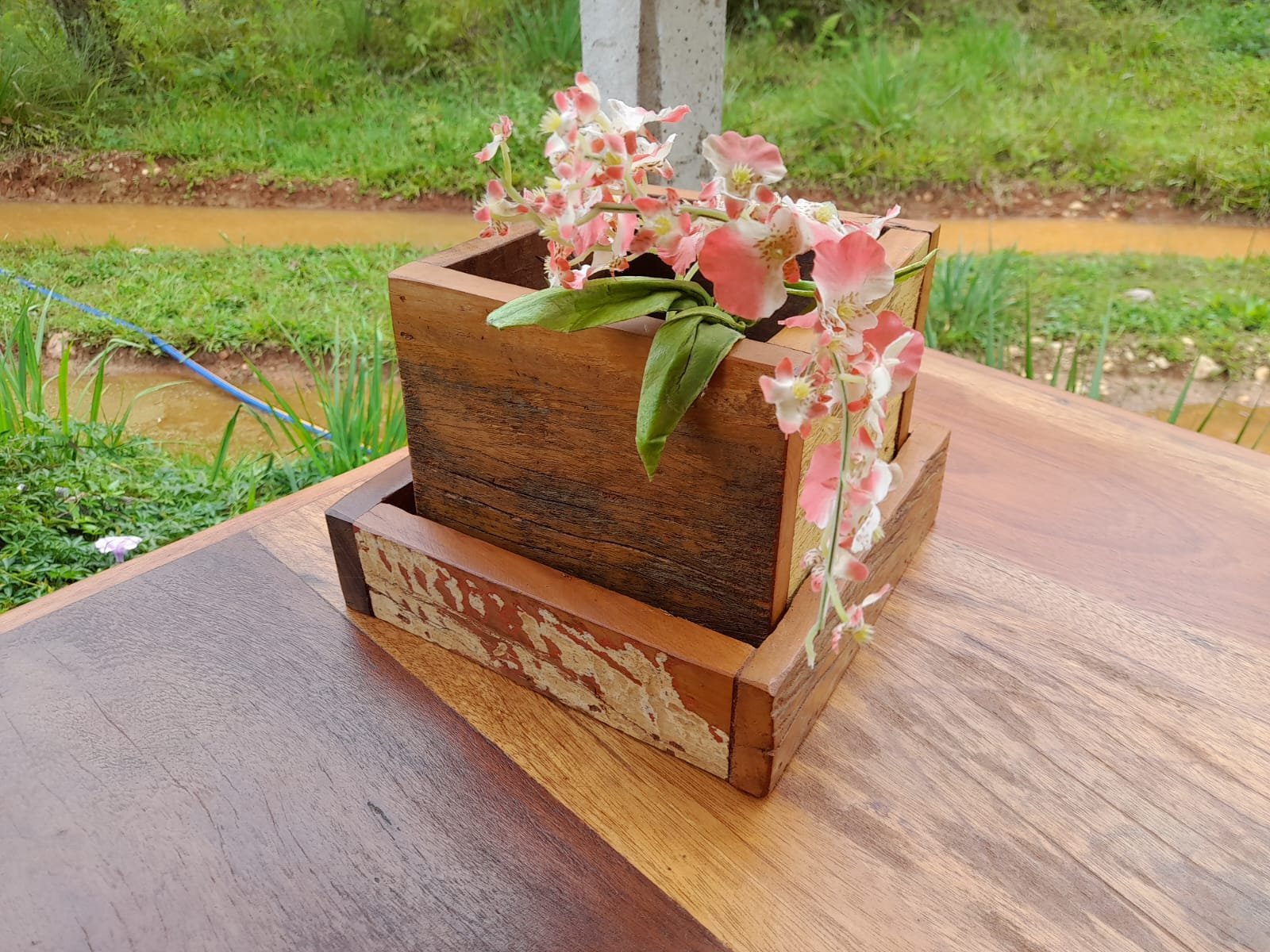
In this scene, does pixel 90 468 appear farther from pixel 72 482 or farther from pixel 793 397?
pixel 793 397

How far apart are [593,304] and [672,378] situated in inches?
2.6

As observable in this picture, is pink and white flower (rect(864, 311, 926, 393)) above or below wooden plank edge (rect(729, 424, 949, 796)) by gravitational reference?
above

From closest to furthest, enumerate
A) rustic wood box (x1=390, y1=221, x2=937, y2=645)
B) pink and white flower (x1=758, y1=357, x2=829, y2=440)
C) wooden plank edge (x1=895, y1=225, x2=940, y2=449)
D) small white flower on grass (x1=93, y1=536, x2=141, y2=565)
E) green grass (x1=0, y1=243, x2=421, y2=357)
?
pink and white flower (x1=758, y1=357, x2=829, y2=440) < rustic wood box (x1=390, y1=221, x2=937, y2=645) < wooden plank edge (x1=895, y1=225, x2=940, y2=449) < small white flower on grass (x1=93, y1=536, x2=141, y2=565) < green grass (x1=0, y1=243, x2=421, y2=357)

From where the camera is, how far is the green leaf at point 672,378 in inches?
18.8

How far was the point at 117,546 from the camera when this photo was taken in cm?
108

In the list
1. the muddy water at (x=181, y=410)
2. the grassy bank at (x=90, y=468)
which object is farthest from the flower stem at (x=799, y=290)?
the muddy water at (x=181, y=410)

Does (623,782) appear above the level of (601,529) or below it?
below

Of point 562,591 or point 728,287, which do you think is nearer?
point 728,287

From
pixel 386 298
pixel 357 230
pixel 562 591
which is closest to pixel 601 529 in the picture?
pixel 562 591

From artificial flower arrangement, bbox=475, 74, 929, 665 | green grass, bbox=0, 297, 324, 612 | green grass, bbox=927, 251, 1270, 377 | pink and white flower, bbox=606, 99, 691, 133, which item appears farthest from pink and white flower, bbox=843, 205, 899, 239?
green grass, bbox=927, 251, 1270, 377

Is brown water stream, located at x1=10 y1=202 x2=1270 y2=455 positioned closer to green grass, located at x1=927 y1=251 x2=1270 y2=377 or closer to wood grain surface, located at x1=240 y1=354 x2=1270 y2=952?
green grass, located at x1=927 y1=251 x2=1270 y2=377

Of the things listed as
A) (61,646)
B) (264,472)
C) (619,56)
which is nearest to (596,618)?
(61,646)

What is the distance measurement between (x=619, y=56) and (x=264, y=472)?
1.41 metres

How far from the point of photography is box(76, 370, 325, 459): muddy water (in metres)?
1.54
